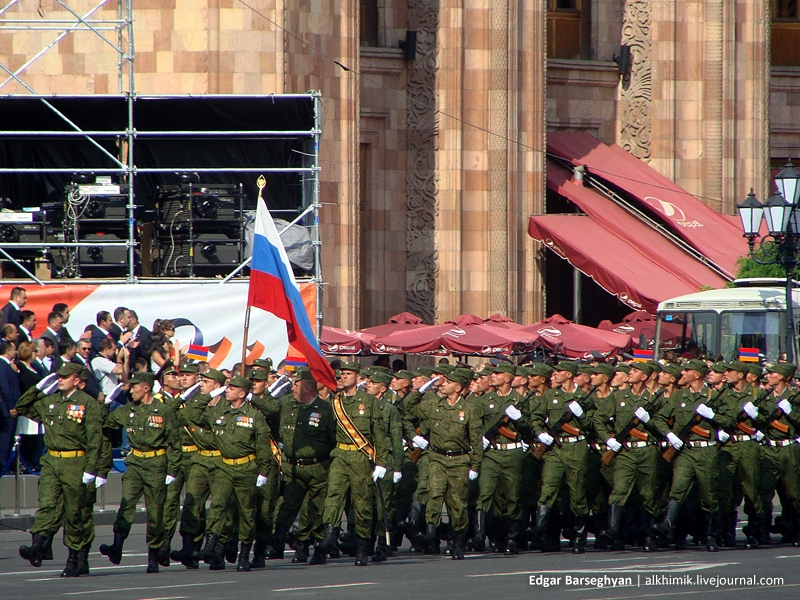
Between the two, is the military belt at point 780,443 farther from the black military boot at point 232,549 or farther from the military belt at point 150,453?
the military belt at point 150,453

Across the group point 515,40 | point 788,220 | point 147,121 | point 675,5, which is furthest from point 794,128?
point 147,121

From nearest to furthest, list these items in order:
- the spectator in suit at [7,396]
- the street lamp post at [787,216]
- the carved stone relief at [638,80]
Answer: the spectator in suit at [7,396]
the street lamp post at [787,216]
the carved stone relief at [638,80]

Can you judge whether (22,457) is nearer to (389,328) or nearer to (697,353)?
(389,328)

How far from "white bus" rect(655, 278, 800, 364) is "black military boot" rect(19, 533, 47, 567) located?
13.1 metres

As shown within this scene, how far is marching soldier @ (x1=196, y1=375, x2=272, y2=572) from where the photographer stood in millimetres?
13898

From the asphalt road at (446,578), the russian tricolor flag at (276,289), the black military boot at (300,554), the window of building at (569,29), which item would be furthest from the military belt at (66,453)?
the window of building at (569,29)

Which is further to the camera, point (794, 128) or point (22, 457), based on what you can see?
point (794, 128)

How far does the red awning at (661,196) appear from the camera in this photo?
30.0 m

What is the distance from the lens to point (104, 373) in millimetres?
18406

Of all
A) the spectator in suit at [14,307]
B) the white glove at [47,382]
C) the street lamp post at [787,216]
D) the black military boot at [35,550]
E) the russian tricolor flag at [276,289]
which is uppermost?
the street lamp post at [787,216]

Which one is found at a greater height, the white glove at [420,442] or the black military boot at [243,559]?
the white glove at [420,442]

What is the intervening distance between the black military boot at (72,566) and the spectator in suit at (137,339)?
18.6ft

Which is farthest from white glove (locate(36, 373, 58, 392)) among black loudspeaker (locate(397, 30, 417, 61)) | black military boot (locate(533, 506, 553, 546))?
black loudspeaker (locate(397, 30, 417, 61))

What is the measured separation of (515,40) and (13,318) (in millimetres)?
13197
